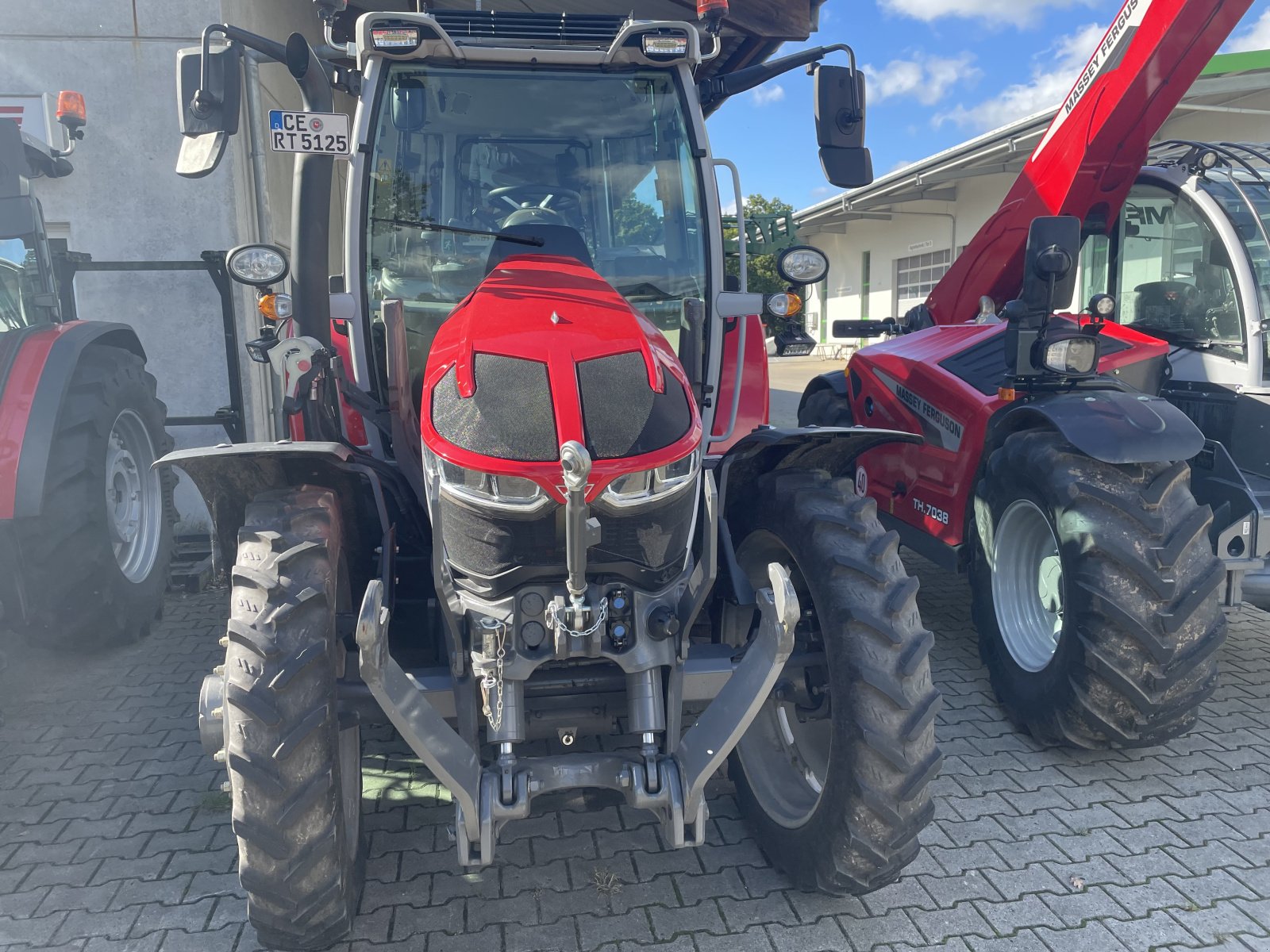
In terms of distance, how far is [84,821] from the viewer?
323 centimetres

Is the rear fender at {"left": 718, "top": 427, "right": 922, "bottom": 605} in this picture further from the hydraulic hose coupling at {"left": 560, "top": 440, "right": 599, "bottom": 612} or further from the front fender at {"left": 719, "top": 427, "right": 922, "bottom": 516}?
the hydraulic hose coupling at {"left": 560, "top": 440, "right": 599, "bottom": 612}

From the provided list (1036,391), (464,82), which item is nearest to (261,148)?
(464,82)

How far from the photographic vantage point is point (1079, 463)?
354 cm

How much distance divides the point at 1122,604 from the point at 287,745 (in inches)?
107

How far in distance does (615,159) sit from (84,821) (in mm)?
Answer: 2939

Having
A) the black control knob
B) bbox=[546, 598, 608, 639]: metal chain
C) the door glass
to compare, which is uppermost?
the door glass

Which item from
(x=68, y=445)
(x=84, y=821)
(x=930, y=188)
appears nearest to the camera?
(x=84, y=821)

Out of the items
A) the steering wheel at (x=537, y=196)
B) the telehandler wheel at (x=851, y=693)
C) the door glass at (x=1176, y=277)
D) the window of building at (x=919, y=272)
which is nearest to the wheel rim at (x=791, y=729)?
the telehandler wheel at (x=851, y=693)

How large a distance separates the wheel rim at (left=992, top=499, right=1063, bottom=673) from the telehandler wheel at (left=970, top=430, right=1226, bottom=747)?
0.14 metres

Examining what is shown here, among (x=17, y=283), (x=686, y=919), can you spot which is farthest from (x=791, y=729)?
(x=17, y=283)

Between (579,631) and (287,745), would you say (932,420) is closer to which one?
(579,631)

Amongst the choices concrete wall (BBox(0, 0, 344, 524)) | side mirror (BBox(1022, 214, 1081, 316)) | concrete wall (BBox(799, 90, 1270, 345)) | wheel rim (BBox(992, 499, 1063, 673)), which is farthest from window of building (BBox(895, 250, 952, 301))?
wheel rim (BBox(992, 499, 1063, 673))

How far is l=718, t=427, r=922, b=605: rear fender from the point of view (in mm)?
2916

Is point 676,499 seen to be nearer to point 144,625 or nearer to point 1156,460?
point 1156,460
